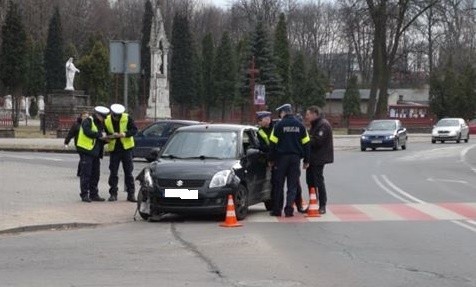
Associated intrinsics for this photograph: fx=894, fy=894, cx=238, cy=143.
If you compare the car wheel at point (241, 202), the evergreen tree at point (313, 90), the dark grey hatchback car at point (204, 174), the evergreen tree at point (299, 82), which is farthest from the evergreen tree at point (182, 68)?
the car wheel at point (241, 202)

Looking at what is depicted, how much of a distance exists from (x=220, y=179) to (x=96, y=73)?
208ft

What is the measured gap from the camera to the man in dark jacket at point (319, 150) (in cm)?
1516

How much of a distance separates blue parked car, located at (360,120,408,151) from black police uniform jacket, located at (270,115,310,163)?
2870 centimetres

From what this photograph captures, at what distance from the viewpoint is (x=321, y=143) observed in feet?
49.8

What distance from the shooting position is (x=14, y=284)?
901cm

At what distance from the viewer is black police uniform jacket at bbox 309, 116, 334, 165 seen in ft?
49.7

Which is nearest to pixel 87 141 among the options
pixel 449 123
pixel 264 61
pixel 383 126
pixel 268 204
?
pixel 268 204

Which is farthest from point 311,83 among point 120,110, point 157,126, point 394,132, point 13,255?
point 13,255

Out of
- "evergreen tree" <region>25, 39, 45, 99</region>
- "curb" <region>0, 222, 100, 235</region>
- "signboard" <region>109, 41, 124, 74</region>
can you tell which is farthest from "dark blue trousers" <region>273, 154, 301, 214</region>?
"evergreen tree" <region>25, 39, 45, 99</region>

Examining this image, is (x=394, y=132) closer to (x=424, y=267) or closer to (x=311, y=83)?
(x=424, y=267)

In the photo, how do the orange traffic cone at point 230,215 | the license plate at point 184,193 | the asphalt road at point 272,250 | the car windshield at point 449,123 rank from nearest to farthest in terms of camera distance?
the asphalt road at point 272,250 → the orange traffic cone at point 230,215 → the license plate at point 184,193 → the car windshield at point 449,123

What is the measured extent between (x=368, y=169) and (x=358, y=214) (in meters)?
13.5

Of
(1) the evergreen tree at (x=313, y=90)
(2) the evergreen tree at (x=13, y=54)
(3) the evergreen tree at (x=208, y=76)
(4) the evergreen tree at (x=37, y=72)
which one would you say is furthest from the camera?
(4) the evergreen tree at (x=37, y=72)

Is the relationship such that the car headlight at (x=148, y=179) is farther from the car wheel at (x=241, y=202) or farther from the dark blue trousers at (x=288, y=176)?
the dark blue trousers at (x=288, y=176)
